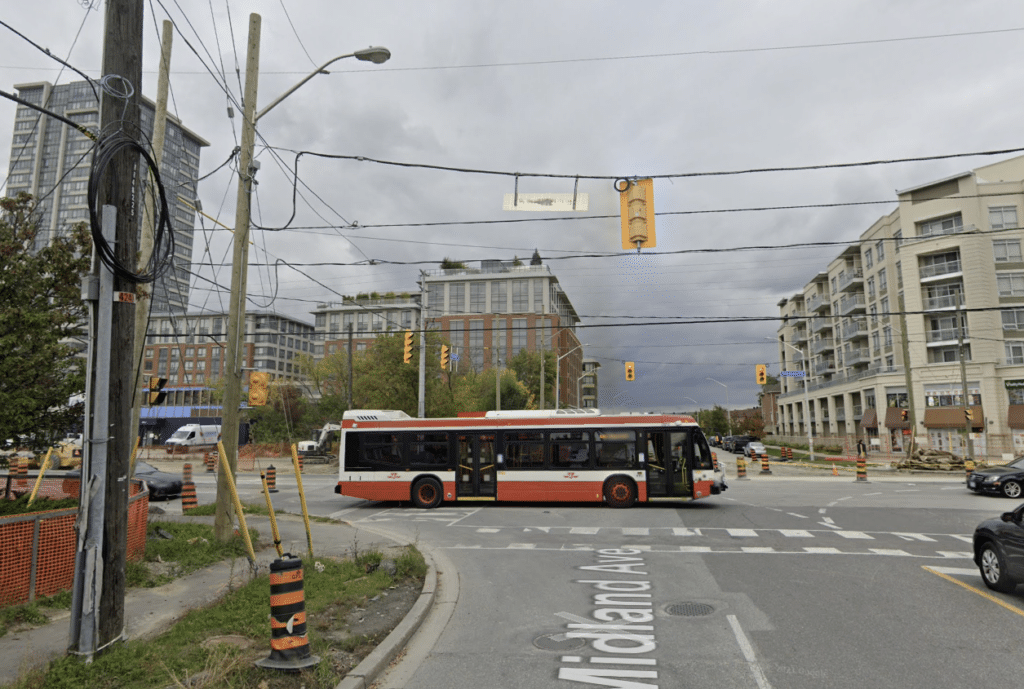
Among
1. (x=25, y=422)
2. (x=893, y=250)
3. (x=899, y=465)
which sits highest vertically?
(x=893, y=250)

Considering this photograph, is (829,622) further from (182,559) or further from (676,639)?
(182,559)

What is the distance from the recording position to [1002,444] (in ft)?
147

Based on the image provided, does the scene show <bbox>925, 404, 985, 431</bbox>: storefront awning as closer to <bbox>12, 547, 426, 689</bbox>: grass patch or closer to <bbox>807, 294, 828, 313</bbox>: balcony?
<bbox>807, 294, 828, 313</bbox>: balcony

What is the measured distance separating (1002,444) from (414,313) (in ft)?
283

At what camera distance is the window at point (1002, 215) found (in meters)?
49.9

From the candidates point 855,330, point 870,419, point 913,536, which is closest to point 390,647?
point 913,536

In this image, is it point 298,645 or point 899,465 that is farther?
point 899,465

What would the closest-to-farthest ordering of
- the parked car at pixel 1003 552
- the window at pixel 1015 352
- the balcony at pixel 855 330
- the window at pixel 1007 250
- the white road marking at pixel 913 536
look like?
the parked car at pixel 1003 552
the white road marking at pixel 913 536
the window at pixel 1015 352
the window at pixel 1007 250
the balcony at pixel 855 330

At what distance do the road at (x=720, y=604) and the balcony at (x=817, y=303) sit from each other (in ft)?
224

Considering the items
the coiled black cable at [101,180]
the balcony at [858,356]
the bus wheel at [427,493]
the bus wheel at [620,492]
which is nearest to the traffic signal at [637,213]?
the coiled black cable at [101,180]

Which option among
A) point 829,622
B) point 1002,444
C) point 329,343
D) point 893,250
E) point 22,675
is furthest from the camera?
point 329,343

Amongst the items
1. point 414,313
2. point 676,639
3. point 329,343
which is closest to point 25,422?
point 676,639

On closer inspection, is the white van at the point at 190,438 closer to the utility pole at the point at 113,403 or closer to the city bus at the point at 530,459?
the city bus at the point at 530,459

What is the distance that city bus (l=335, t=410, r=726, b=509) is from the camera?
736 inches
